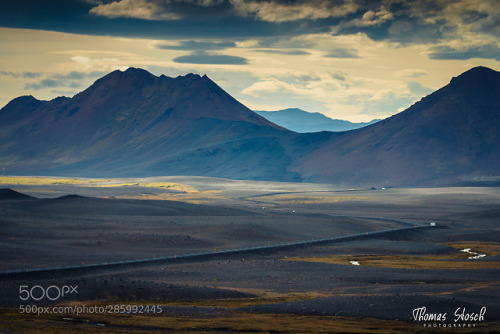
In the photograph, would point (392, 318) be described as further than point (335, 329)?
Yes

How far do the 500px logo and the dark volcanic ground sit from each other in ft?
1.88

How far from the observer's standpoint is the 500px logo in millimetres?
48819

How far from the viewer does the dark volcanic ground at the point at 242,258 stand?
47.8 metres

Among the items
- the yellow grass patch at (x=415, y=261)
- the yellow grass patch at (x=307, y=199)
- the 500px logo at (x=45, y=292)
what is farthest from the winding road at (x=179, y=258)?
the yellow grass patch at (x=307, y=199)

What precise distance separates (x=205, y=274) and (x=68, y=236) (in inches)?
1112

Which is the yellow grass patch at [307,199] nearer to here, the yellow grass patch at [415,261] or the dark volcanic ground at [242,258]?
the dark volcanic ground at [242,258]

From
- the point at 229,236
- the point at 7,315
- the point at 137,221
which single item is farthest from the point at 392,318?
the point at 137,221

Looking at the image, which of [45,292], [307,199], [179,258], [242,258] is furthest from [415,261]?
[307,199]

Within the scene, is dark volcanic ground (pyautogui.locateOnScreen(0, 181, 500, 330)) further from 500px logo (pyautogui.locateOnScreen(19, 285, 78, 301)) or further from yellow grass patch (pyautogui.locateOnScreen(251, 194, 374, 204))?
yellow grass patch (pyautogui.locateOnScreen(251, 194, 374, 204))

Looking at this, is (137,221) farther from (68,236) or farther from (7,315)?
(7,315)

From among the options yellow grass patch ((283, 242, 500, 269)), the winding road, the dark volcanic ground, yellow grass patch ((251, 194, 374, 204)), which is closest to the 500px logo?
the dark volcanic ground

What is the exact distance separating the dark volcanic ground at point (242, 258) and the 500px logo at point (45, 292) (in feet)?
1.88

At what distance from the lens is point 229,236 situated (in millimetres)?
91375

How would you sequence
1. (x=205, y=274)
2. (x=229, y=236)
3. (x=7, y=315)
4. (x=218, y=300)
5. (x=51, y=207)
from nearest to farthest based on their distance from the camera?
(x=7, y=315)
(x=218, y=300)
(x=205, y=274)
(x=229, y=236)
(x=51, y=207)
